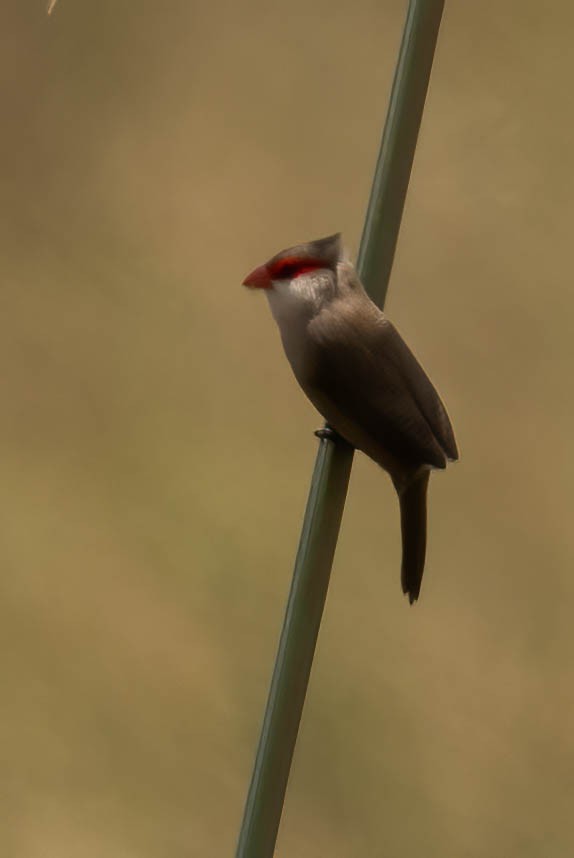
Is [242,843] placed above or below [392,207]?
below

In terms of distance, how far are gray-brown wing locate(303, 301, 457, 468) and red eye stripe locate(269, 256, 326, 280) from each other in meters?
0.03

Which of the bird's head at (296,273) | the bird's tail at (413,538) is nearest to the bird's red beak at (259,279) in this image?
the bird's head at (296,273)

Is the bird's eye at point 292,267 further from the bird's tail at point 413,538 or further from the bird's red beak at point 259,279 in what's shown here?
the bird's tail at point 413,538

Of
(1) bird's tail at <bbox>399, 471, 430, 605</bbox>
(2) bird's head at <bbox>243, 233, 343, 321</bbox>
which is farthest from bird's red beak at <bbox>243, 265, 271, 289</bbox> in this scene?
(1) bird's tail at <bbox>399, 471, 430, 605</bbox>

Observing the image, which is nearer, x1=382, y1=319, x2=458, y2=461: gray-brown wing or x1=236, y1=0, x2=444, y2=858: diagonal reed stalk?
x1=236, y1=0, x2=444, y2=858: diagonal reed stalk

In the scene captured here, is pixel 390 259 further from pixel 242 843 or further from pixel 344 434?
pixel 242 843

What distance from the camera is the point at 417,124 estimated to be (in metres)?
0.40

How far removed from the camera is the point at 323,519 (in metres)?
0.38

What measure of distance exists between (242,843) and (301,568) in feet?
0.29

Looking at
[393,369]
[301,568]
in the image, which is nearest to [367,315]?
[393,369]

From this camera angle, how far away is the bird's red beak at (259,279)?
47 centimetres

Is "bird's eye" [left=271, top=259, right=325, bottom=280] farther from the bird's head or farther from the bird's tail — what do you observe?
the bird's tail

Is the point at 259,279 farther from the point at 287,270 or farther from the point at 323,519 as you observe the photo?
the point at 323,519

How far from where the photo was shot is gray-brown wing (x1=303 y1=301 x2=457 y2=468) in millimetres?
452
